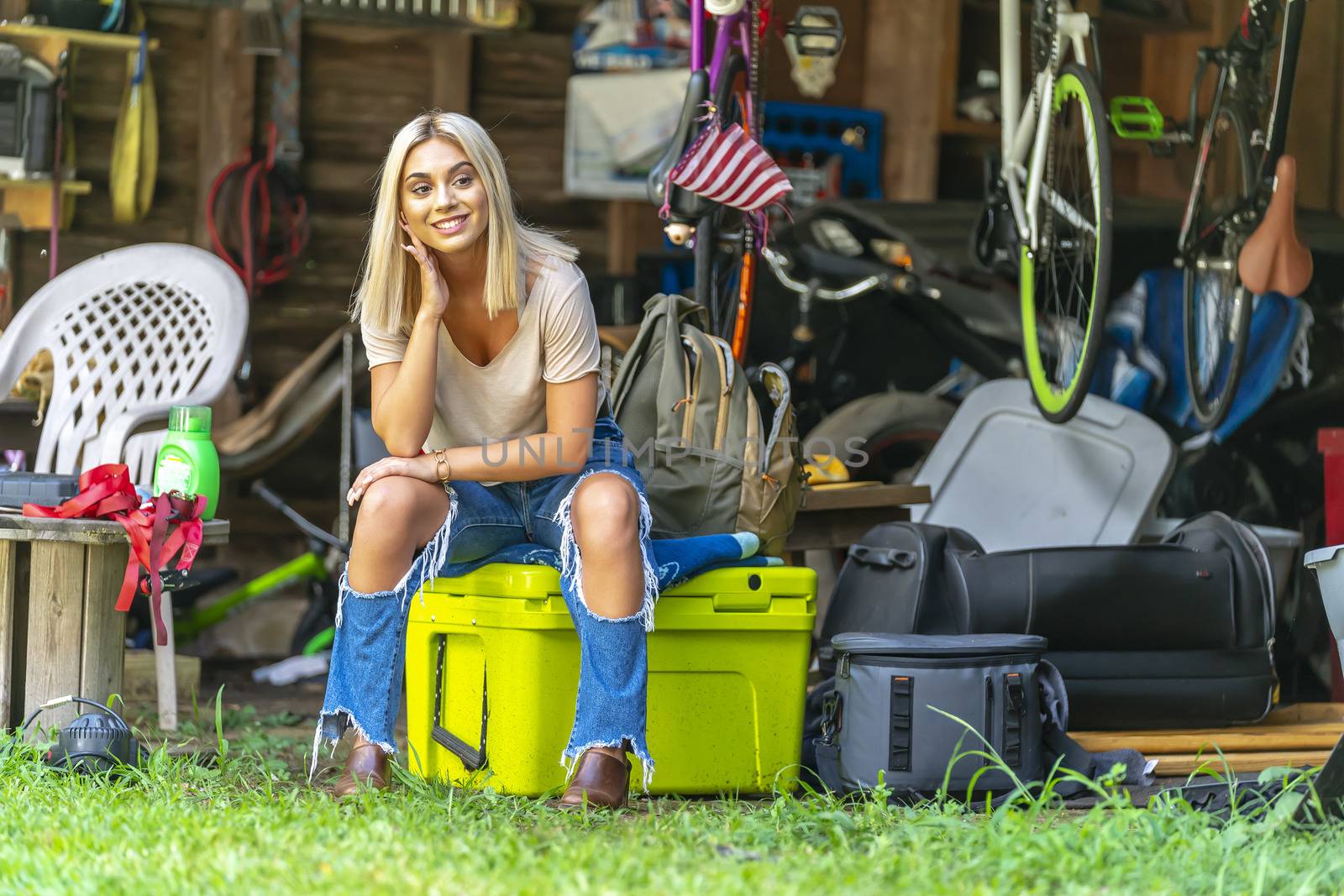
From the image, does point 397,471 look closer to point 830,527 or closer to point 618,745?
point 618,745

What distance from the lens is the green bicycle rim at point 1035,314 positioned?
3570mm

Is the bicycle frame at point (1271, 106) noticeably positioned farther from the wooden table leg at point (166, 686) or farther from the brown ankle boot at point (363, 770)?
the wooden table leg at point (166, 686)

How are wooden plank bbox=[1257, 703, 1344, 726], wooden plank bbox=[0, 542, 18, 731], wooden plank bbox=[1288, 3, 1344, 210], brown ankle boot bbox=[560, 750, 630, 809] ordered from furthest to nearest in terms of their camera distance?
wooden plank bbox=[1288, 3, 1344, 210], wooden plank bbox=[1257, 703, 1344, 726], wooden plank bbox=[0, 542, 18, 731], brown ankle boot bbox=[560, 750, 630, 809]

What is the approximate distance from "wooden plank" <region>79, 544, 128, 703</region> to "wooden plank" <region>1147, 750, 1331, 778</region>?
6.23 ft

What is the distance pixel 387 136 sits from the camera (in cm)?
505

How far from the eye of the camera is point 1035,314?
4.13 metres

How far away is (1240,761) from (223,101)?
3.40 metres

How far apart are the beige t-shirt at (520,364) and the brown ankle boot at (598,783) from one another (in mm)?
573

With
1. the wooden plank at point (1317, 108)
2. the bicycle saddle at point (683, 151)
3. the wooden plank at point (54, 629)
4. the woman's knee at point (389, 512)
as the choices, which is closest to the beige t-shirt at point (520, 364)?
the woman's knee at point (389, 512)

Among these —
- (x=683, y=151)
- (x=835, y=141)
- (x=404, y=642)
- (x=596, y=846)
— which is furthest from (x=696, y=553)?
(x=835, y=141)

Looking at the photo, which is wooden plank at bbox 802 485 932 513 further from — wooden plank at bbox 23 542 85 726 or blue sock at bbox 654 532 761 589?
wooden plank at bbox 23 542 85 726

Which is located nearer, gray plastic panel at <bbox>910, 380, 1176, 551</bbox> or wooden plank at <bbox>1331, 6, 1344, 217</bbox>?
gray plastic panel at <bbox>910, 380, 1176, 551</bbox>

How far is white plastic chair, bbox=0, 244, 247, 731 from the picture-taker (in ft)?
12.3

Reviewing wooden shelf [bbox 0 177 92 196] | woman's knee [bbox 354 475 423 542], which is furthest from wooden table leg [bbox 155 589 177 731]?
wooden shelf [bbox 0 177 92 196]
